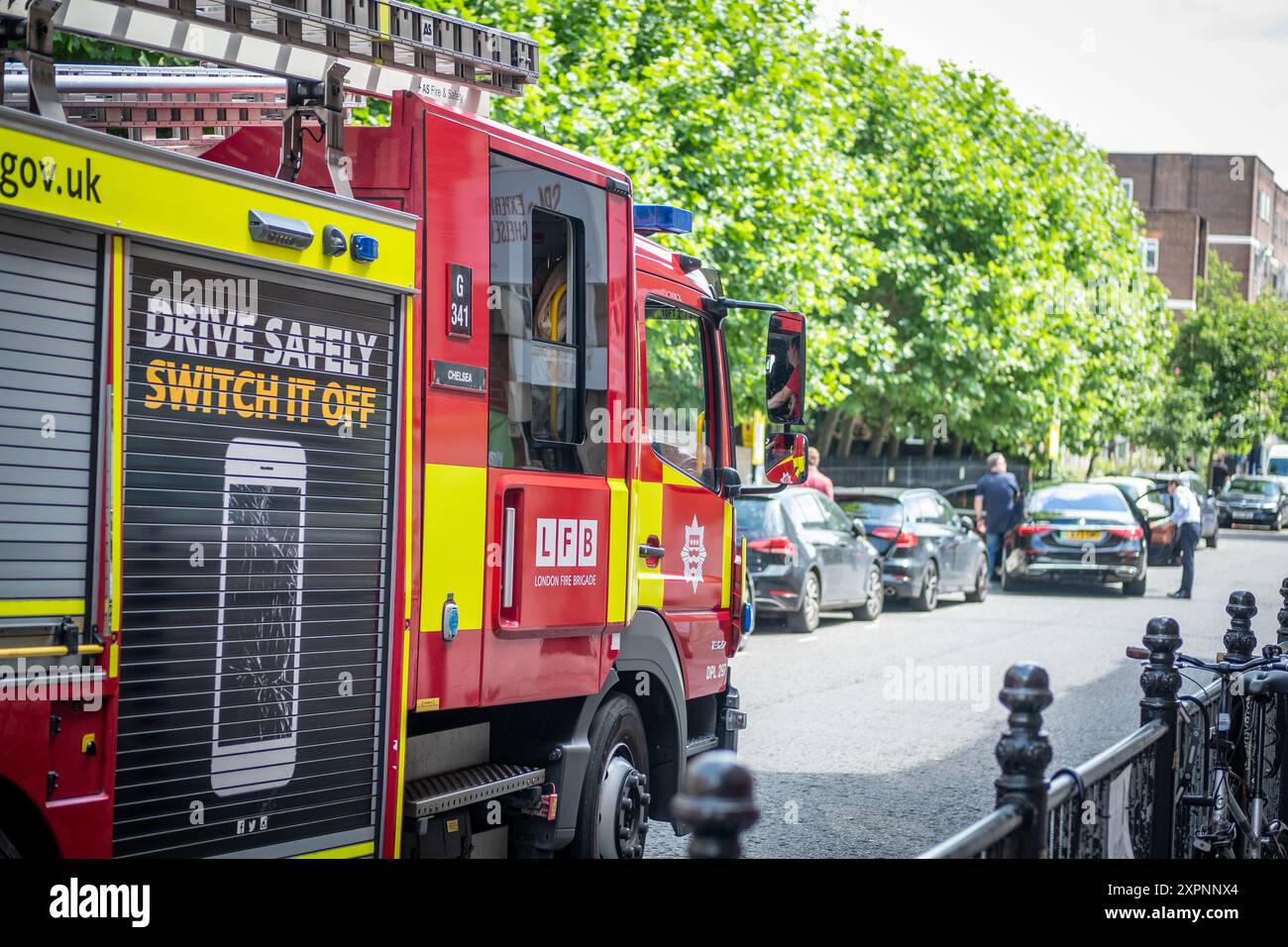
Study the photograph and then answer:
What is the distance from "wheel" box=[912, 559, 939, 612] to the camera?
19.0 metres

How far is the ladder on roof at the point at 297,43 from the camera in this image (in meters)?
3.69

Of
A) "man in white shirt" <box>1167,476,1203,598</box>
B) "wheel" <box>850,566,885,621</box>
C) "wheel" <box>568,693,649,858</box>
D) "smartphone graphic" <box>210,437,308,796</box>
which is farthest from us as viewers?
"man in white shirt" <box>1167,476,1203,598</box>

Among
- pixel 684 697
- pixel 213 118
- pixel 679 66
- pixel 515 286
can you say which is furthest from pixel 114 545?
pixel 679 66

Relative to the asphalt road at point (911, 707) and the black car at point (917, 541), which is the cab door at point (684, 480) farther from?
the black car at point (917, 541)

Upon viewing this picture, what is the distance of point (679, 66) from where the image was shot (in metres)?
15.6

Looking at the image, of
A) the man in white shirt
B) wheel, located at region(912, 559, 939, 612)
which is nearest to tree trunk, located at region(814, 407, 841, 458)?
the man in white shirt

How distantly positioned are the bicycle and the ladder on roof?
10.5ft

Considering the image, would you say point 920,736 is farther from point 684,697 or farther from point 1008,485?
point 1008,485

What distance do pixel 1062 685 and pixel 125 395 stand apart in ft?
33.2

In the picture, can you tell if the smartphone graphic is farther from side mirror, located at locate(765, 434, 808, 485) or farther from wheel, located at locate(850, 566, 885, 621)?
wheel, located at locate(850, 566, 885, 621)

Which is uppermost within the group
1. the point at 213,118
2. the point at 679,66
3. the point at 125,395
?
the point at 679,66

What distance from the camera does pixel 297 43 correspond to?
4.44 meters

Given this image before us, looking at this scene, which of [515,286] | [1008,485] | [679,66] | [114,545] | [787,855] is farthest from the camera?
[1008,485]

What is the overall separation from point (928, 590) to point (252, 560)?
626 inches
